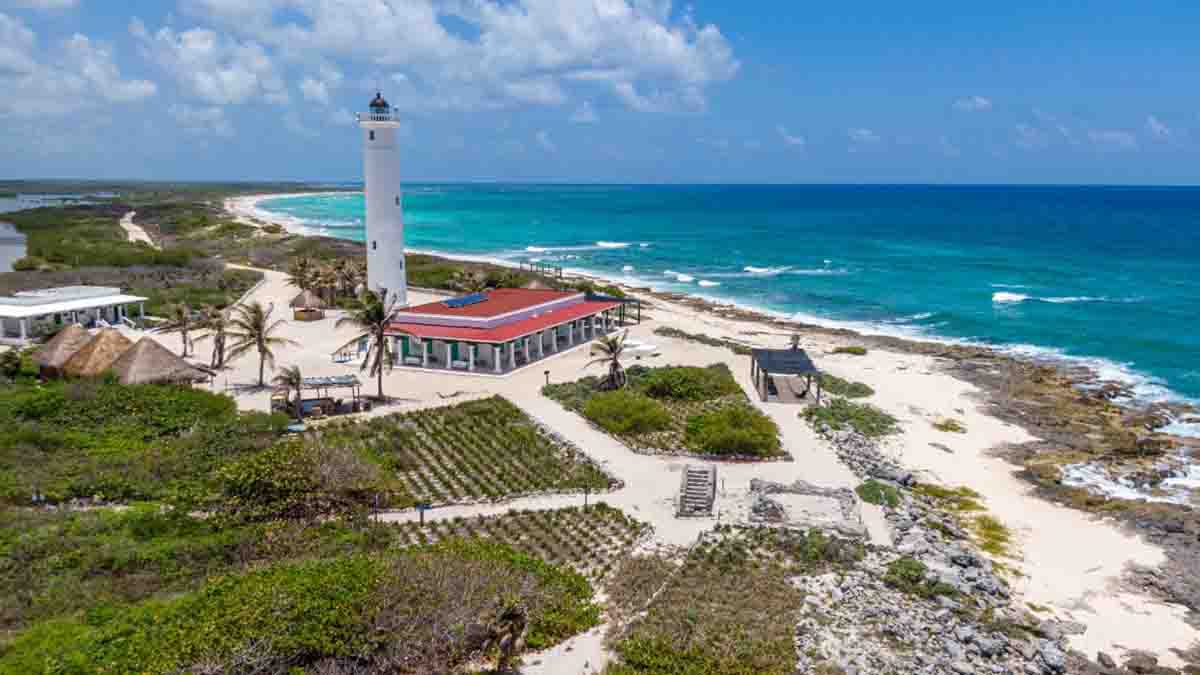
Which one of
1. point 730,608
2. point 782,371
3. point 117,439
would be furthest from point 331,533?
point 782,371

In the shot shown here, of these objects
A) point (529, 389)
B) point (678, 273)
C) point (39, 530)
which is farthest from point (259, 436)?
point (678, 273)

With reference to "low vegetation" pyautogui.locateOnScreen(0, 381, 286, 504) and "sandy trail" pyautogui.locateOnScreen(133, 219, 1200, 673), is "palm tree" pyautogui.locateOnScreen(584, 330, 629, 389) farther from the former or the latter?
"low vegetation" pyautogui.locateOnScreen(0, 381, 286, 504)

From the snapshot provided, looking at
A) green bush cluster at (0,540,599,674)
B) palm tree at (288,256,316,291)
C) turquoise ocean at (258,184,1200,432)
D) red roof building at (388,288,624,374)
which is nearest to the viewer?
green bush cluster at (0,540,599,674)

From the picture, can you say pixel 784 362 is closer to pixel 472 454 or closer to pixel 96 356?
pixel 472 454

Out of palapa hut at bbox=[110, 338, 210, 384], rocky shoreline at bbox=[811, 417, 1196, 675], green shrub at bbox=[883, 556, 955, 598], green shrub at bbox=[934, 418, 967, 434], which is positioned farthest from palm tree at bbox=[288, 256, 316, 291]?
green shrub at bbox=[883, 556, 955, 598]

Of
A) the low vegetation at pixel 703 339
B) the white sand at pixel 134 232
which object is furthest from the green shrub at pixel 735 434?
the white sand at pixel 134 232
